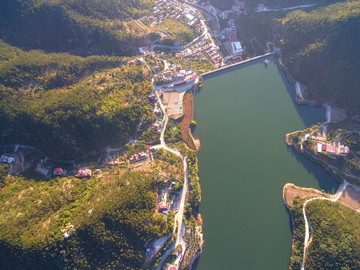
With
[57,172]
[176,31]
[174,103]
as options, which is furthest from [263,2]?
[57,172]

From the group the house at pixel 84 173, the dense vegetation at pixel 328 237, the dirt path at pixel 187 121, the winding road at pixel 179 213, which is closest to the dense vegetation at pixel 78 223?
the house at pixel 84 173

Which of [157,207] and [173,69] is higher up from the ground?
[173,69]

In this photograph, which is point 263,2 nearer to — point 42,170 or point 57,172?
point 57,172

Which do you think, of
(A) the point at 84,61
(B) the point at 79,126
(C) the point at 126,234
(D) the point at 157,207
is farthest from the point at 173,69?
(C) the point at 126,234

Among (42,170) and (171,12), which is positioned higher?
(171,12)

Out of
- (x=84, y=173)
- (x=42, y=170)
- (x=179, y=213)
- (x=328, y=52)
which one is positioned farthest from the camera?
(x=328, y=52)

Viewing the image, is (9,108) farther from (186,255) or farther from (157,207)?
(186,255)
